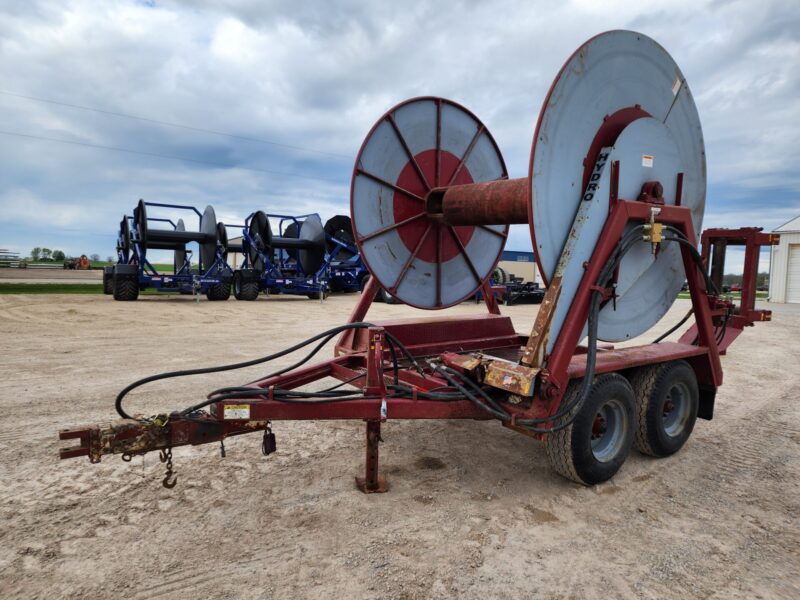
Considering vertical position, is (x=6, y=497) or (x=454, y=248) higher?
(x=454, y=248)

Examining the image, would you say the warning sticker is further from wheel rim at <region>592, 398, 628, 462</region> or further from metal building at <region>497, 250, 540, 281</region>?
metal building at <region>497, 250, 540, 281</region>

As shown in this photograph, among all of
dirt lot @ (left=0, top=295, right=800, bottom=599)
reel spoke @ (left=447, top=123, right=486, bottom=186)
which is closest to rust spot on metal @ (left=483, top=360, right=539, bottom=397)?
dirt lot @ (left=0, top=295, right=800, bottom=599)

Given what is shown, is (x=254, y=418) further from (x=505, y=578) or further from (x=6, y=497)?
(x=6, y=497)

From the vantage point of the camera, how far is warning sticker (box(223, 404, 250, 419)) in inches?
105

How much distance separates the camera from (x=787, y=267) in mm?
22922

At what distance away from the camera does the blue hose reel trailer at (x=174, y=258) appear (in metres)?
15.5

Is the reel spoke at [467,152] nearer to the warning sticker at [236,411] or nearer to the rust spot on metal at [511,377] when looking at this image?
the rust spot on metal at [511,377]

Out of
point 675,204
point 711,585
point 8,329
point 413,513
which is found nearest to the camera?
point 711,585

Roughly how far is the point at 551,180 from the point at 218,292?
15628mm

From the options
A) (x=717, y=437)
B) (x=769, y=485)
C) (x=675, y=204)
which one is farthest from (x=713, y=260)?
(x=769, y=485)

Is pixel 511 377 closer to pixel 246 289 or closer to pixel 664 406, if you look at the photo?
pixel 664 406

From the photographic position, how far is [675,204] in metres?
3.89

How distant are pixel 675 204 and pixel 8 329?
1035 cm

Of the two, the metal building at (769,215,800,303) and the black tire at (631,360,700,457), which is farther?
the metal building at (769,215,800,303)
